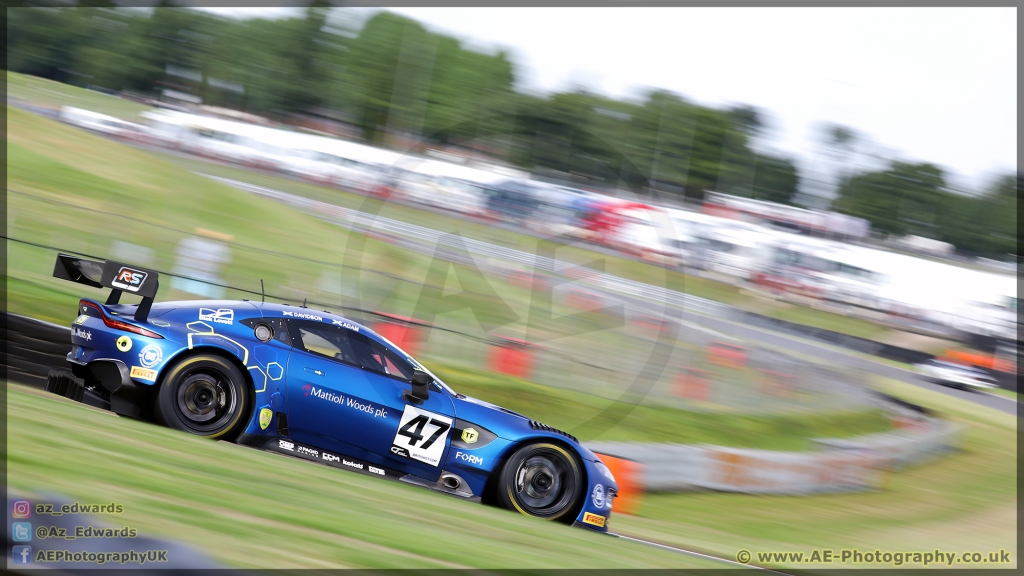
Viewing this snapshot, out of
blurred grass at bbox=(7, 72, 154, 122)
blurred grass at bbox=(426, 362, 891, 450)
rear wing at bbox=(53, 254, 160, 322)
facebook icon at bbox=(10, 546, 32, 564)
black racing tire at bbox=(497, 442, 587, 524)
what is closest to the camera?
facebook icon at bbox=(10, 546, 32, 564)

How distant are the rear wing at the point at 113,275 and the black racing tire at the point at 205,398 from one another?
1.64 ft

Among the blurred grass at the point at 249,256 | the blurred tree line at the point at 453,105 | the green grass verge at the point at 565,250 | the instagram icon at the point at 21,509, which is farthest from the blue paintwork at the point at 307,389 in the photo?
the blurred tree line at the point at 453,105

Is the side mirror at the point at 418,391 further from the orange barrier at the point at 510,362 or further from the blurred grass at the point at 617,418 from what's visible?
the orange barrier at the point at 510,362

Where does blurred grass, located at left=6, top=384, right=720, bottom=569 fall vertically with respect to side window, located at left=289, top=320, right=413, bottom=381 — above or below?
below

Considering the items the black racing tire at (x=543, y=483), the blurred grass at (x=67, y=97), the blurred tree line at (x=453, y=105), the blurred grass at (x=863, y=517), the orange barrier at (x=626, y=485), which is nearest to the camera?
the black racing tire at (x=543, y=483)

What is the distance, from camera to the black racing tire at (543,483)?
6031 millimetres

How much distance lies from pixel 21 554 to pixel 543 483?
390 centimetres

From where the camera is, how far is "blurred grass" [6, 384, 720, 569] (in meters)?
3.70

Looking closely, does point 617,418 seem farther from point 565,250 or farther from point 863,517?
point 565,250

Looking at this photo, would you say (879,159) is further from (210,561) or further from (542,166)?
(210,561)

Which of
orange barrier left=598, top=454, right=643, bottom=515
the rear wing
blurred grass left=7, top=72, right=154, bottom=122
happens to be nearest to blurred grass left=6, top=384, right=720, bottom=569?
the rear wing

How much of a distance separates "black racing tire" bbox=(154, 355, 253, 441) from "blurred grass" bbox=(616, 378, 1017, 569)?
12.2ft

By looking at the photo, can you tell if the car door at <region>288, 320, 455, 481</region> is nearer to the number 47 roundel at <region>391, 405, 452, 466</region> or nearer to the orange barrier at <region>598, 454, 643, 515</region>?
the number 47 roundel at <region>391, 405, 452, 466</region>

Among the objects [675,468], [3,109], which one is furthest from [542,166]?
[675,468]
